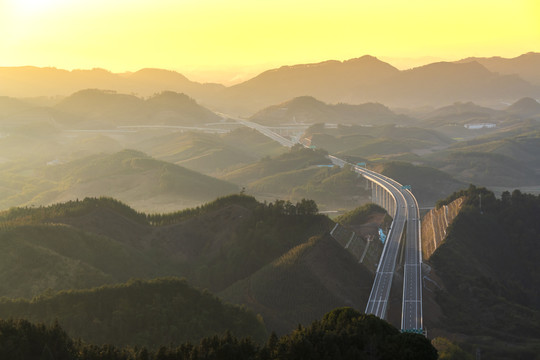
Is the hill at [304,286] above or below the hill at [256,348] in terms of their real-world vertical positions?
below

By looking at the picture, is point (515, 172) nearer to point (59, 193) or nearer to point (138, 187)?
point (138, 187)

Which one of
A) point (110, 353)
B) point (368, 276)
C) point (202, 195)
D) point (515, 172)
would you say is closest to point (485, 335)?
point (368, 276)

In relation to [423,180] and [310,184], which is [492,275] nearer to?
[423,180]

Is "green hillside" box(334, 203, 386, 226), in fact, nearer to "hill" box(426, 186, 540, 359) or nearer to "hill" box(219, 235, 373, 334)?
"hill" box(426, 186, 540, 359)

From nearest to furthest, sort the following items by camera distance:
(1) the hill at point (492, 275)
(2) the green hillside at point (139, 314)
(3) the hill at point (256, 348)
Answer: (3) the hill at point (256, 348)
(2) the green hillside at point (139, 314)
(1) the hill at point (492, 275)

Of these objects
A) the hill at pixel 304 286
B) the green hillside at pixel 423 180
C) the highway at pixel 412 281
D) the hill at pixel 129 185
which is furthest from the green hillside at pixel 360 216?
the hill at pixel 129 185

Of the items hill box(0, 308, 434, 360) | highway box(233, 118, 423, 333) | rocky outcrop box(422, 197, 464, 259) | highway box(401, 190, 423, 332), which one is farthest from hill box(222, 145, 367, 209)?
hill box(0, 308, 434, 360)

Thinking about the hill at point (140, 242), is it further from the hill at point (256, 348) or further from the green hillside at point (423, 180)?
the green hillside at point (423, 180)
